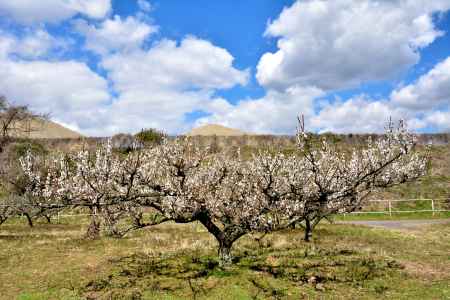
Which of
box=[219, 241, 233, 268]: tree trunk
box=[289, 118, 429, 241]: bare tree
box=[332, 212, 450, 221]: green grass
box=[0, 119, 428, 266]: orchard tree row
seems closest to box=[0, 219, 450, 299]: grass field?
box=[219, 241, 233, 268]: tree trunk

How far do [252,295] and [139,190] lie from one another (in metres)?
4.90

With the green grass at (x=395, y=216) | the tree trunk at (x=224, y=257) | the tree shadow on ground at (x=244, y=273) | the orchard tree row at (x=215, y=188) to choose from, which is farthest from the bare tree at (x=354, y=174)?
the green grass at (x=395, y=216)

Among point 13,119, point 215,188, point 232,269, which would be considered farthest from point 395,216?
point 13,119

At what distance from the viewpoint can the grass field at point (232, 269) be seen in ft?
42.3

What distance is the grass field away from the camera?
42.3 feet

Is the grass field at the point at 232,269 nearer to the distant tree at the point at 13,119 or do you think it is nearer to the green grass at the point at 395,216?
the green grass at the point at 395,216

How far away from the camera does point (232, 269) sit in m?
14.9

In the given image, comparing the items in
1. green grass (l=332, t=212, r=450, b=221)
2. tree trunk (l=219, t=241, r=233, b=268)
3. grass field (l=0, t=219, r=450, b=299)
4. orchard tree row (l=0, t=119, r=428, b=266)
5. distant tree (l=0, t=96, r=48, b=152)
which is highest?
distant tree (l=0, t=96, r=48, b=152)

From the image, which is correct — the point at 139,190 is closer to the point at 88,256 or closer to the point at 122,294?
the point at 122,294

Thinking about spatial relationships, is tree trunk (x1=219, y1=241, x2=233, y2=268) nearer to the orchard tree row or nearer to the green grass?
the orchard tree row

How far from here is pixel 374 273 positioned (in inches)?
580

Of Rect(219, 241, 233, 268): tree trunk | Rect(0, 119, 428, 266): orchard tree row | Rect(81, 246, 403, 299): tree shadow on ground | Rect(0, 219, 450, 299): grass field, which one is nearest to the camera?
Rect(0, 119, 428, 266): orchard tree row

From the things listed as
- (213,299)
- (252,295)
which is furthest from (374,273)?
(213,299)

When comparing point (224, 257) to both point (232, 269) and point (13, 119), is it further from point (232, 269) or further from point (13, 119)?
point (13, 119)
